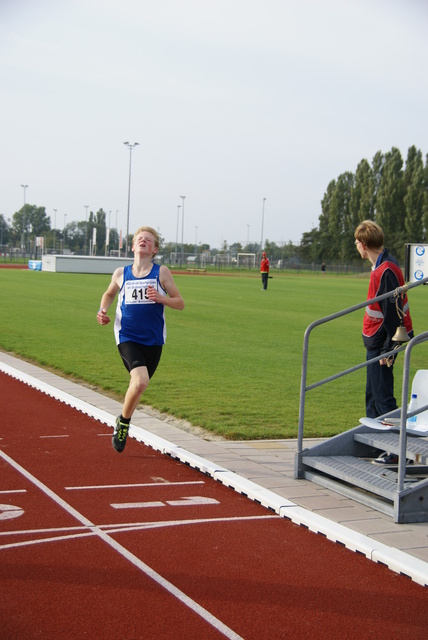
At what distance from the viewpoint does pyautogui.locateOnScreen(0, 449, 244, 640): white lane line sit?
3.65m

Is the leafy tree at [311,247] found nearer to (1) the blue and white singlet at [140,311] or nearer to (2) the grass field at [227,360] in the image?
(2) the grass field at [227,360]

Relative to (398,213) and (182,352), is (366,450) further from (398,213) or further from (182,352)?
(398,213)

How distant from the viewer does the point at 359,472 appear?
5.92m

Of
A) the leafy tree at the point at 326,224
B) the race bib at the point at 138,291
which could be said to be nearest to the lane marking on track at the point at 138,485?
the race bib at the point at 138,291

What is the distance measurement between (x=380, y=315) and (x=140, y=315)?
2.07 meters

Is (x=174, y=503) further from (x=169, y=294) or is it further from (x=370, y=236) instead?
(x=370, y=236)

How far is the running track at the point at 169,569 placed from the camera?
12.0ft

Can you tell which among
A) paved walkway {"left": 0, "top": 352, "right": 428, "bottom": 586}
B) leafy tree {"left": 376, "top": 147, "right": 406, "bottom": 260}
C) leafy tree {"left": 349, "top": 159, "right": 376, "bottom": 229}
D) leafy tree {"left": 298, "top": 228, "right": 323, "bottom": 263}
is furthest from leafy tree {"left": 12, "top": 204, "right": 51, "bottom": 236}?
paved walkway {"left": 0, "top": 352, "right": 428, "bottom": 586}

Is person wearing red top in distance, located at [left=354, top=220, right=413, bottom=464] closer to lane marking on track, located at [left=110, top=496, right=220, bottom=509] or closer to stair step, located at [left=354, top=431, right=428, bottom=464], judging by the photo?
stair step, located at [left=354, top=431, right=428, bottom=464]

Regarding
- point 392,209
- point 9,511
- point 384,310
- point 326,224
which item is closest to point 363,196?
point 392,209

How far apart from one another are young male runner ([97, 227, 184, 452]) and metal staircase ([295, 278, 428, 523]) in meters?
1.42

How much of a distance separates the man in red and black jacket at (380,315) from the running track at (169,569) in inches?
70.6

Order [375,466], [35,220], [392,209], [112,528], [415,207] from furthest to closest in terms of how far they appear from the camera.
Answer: [35,220]
[392,209]
[415,207]
[375,466]
[112,528]

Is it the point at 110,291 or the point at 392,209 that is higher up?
the point at 392,209
